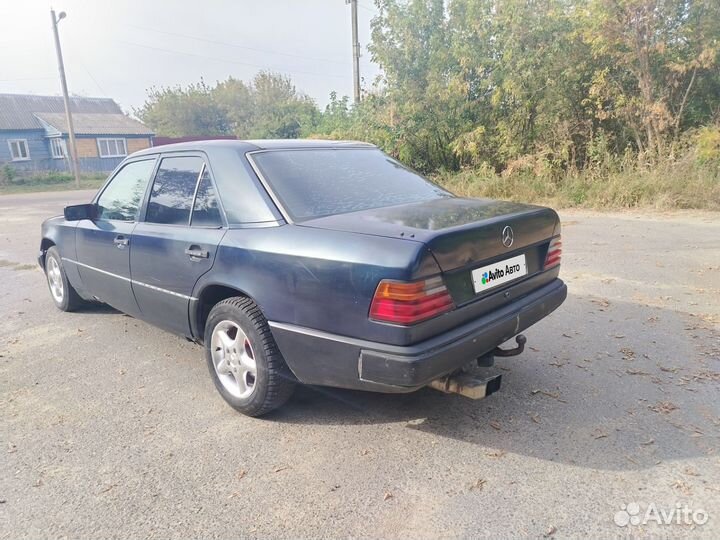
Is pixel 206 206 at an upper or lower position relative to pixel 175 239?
upper

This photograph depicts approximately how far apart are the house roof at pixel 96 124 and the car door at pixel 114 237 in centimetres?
A: 3886

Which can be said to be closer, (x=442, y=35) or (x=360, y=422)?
(x=360, y=422)

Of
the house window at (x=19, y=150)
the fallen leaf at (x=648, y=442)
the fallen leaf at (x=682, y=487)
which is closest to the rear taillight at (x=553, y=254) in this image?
the fallen leaf at (x=648, y=442)

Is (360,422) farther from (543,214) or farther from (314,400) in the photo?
(543,214)

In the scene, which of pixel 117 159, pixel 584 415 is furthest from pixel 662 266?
pixel 117 159

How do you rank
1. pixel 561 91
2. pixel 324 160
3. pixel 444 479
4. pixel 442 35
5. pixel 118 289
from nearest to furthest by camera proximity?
pixel 444 479, pixel 324 160, pixel 118 289, pixel 561 91, pixel 442 35

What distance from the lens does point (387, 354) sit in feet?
7.86

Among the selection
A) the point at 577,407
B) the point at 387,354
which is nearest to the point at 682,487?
the point at 577,407

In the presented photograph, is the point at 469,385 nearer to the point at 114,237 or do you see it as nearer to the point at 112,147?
the point at 114,237

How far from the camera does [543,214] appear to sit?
326 cm

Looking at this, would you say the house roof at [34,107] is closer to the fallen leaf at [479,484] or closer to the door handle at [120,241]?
the door handle at [120,241]

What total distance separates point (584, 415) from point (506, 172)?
1069 centimetres

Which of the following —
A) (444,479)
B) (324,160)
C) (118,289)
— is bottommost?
(444,479)

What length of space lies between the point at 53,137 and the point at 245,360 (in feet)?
140
